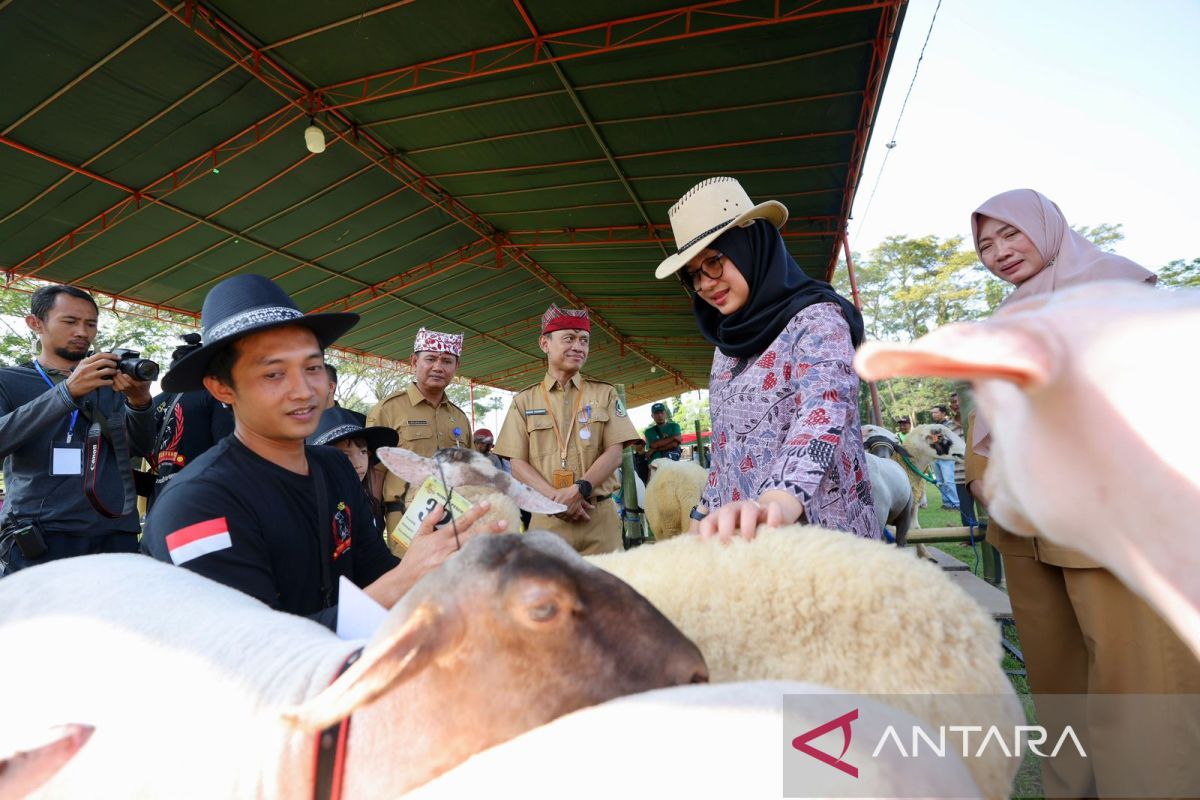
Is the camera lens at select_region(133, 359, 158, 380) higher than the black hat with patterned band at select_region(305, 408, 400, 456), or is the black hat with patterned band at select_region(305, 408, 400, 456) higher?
the camera lens at select_region(133, 359, 158, 380)

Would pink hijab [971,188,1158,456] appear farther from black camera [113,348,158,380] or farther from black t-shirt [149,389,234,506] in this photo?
black t-shirt [149,389,234,506]

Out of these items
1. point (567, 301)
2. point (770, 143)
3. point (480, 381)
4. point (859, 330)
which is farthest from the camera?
point (480, 381)

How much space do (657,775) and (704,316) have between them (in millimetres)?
1876

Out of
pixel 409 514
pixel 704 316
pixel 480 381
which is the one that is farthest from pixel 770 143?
pixel 480 381

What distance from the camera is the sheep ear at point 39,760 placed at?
1010 millimetres

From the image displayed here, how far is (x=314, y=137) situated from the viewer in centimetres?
909

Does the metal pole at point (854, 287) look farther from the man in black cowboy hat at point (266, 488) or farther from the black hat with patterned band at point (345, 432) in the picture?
the man in black cowboy hat at point (266, 488)

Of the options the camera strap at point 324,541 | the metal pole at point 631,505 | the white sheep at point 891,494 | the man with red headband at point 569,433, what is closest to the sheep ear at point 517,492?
the camera strap at point 324,541

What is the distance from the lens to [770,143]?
9.71 meters

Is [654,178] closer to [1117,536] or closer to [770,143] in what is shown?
[770,143]

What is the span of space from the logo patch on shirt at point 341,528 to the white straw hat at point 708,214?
4.84 feet

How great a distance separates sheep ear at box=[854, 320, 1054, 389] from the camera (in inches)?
22.7

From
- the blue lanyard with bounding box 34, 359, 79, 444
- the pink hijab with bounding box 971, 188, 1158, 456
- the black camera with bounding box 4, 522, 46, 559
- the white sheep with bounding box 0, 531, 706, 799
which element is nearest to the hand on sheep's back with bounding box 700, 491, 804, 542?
the white sheep with bounding box 0, 531, 706, 799

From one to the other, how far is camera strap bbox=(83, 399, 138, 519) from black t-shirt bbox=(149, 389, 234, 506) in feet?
0.57
